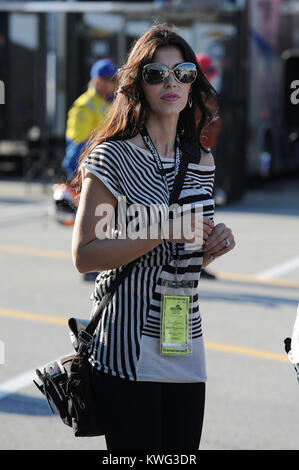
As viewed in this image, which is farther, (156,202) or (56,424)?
(56,424)

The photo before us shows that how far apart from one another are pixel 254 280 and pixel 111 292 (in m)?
5.61

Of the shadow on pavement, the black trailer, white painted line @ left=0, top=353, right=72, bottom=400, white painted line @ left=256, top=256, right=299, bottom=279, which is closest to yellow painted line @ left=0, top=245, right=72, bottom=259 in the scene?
white painted line @ left=256, top=256, right=299, bottom=279

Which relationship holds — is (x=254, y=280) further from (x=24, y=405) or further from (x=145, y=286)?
(x=145, y=286)

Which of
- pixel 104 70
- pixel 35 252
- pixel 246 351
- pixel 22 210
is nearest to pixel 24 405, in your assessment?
pixel 246 351

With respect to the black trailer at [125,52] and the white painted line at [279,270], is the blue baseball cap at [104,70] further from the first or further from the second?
the black trailer at [125,52]

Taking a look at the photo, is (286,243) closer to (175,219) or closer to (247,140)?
(247,140)

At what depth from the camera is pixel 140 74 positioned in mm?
2820

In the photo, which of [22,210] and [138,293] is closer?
[138,293]

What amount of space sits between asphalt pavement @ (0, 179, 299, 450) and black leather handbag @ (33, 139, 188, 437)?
1.49m

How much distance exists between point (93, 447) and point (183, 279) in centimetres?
179

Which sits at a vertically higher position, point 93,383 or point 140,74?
point 140,74

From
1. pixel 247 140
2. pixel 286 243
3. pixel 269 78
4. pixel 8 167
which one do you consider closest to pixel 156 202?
pixel 286 243

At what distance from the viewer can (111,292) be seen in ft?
8.86

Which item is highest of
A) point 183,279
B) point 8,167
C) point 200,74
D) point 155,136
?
point 200,74
